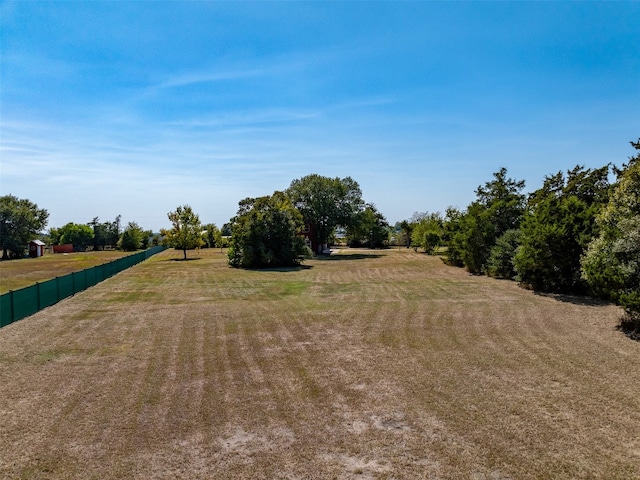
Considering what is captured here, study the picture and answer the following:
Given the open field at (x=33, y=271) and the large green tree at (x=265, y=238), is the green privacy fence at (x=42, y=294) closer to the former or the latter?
the open field at (x=33, y=271)

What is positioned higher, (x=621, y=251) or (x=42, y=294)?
(x=621, y=251)

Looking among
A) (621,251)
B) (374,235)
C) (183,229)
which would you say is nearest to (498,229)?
(621,251)

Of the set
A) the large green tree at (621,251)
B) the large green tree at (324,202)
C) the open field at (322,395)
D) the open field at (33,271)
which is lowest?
the open field at (322,395)

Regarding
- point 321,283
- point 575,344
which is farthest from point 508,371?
point 321,283

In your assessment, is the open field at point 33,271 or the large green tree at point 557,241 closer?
the large green tree at point 557,241

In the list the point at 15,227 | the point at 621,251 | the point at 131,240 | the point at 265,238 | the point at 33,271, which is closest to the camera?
the point at 621,251

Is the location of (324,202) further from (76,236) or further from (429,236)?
(76,236)

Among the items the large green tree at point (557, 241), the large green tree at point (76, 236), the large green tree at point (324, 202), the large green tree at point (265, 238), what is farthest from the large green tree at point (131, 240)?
the large green tree at point (557, 241)
